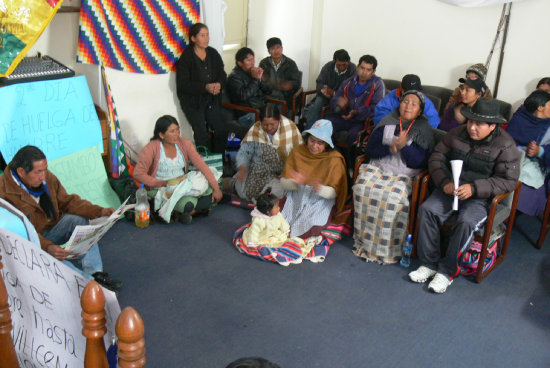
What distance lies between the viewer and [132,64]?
15.9 feet

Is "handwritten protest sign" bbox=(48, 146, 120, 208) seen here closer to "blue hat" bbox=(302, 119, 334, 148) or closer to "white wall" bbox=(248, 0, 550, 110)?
"blue hat" bbox=(302, 119, 334, 148)

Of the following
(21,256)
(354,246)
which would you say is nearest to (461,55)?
(354,246)

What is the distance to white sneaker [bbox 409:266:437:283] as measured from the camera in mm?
3590

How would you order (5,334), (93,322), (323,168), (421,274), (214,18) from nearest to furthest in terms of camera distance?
(93,322) → (5,334) → (421,274) → (323,168) → (214,18)

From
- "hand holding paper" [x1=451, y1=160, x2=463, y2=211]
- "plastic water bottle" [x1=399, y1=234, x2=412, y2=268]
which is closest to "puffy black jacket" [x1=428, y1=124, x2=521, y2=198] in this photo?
"hand holding paper" [x1=451, y1=160, x2=463, y2=211]

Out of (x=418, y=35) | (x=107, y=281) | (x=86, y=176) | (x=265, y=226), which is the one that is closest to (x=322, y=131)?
(x=265, y=226)

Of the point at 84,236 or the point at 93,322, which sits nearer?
the point at 93,322

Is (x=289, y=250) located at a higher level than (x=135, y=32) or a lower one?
lower

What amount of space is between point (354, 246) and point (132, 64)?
8.15 ft

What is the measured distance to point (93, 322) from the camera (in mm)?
1342

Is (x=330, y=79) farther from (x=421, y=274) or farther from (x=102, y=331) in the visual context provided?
(x=102, y=331)

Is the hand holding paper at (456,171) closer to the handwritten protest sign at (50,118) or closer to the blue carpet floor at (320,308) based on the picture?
the blue carpet floor at (320,308)

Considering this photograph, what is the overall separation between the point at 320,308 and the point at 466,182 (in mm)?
Result: 1266

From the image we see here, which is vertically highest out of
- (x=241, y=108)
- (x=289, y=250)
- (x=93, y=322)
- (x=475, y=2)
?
(x=475, y=2)
